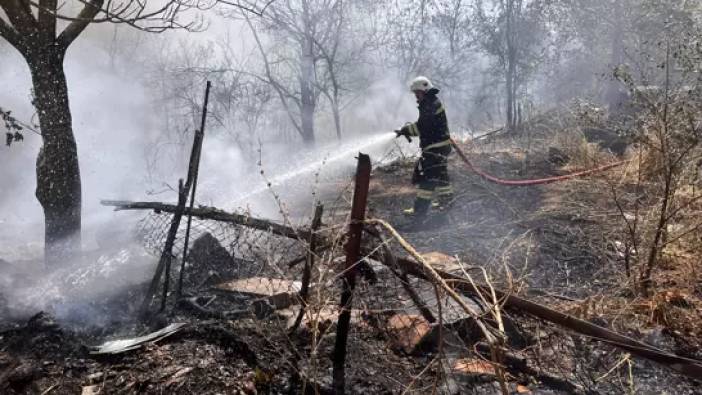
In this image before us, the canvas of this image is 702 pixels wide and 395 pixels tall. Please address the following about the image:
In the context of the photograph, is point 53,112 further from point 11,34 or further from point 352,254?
point 352,254

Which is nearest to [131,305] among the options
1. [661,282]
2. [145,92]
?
[661,282]

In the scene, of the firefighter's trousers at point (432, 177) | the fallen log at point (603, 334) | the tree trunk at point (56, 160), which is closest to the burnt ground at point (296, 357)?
the fallen log at point (603, 334)

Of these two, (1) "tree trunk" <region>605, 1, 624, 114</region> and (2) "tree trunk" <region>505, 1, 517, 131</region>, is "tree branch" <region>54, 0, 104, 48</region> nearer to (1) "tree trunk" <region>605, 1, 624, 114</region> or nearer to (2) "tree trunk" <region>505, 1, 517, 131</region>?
(2) "tree trunk" <region>505, 1, 517, 131</region>

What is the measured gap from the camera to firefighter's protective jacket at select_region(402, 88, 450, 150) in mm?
5977

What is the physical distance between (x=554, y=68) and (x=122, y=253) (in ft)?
63.8

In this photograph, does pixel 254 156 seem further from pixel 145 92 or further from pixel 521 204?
pixel 521 204

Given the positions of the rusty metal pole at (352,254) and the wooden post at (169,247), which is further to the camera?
the wooden post at (169,247)

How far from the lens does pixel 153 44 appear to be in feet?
87.8

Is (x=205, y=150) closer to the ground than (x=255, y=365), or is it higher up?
higher up

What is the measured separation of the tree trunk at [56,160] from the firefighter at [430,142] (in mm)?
3922

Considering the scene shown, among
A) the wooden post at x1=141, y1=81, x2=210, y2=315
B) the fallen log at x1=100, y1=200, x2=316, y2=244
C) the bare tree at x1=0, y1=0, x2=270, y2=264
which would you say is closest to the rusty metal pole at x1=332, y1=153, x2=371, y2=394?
the fallen log at x1=100, y1=200, x2=316, y2=244

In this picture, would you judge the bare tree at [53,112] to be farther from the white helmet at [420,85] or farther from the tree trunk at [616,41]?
the tree trunk at [616,41]

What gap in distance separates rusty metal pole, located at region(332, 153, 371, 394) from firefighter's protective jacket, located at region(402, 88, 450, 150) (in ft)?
12.9

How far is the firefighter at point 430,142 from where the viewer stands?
19.7 feet
